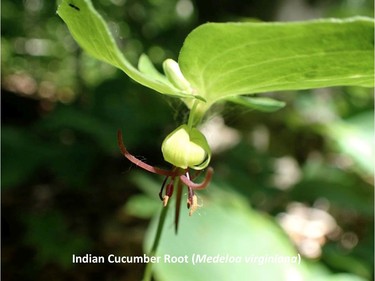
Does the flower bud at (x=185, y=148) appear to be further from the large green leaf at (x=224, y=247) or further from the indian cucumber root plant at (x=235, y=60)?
the large green leaf at (x=224, y=247)

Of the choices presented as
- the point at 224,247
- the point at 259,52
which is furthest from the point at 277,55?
the point at 224,247

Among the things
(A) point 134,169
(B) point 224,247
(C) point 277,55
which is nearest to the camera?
(C) point 277,55

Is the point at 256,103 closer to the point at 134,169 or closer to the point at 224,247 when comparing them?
the point at 224,247

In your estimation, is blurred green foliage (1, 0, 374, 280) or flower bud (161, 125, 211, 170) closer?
flower bud (161, 125, 211, 170)

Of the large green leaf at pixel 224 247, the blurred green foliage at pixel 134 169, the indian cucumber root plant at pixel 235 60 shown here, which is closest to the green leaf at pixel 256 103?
the indian cucumber root plant at pixel 235 60

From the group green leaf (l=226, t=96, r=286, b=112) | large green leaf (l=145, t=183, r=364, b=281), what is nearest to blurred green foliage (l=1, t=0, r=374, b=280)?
large green leaf (l=145, t=183, r=364, b=281)

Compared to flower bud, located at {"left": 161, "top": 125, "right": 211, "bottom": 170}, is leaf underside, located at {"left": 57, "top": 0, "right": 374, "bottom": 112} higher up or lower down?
higher up

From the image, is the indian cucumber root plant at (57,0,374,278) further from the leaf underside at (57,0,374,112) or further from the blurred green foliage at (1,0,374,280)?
the blurred green foliage at (1,0,374,280)
